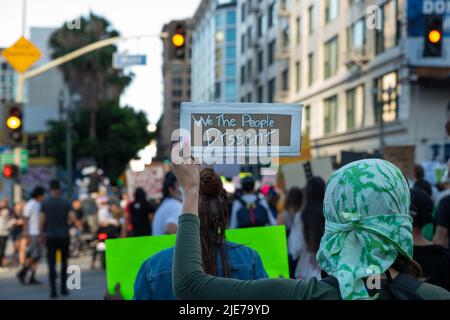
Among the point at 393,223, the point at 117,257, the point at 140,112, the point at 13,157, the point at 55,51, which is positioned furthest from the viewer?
the point at 140,112

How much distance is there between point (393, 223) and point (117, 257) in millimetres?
2484

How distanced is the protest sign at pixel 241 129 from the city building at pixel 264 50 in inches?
1690

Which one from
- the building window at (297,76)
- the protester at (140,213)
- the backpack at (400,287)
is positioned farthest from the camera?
the building window at (297,76)

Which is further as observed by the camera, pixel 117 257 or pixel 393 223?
pixel 117 257

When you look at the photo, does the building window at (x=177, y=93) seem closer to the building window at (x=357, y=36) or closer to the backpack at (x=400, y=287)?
the building window at (x=357, y=36)

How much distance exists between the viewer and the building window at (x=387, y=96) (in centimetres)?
2989

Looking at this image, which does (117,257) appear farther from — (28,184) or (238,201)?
(28,184)

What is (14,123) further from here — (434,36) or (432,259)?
(432,259)

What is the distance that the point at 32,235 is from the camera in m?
15.4

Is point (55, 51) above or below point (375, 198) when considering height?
above

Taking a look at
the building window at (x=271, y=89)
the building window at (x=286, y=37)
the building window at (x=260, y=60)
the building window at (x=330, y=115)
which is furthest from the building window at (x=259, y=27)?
the building window at (x=330, y=115)

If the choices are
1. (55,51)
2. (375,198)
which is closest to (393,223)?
(375,198)

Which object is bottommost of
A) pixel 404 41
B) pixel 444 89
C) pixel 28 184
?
pixel 28 184

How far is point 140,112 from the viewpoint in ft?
192
